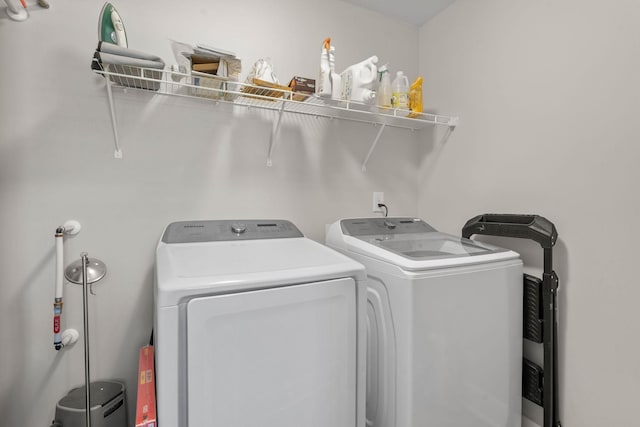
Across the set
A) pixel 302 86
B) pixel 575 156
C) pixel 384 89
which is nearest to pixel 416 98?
pixel 384 89

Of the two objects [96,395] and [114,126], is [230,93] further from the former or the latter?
[96,395]

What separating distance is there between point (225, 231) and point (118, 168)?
59cm

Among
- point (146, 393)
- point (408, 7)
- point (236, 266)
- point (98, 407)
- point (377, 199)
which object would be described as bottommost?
point (98, 407)

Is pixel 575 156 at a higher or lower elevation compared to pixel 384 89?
lower

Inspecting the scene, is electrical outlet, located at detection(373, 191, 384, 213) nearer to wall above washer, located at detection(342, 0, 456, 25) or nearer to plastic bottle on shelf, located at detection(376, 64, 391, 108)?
plastic bottle on shelf, located at detection(376, 64, 391, 108)

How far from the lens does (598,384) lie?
4.31 feet

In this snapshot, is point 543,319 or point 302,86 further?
point 302,86

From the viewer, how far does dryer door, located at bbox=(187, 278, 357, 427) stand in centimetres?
85

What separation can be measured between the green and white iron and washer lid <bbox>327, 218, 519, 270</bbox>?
127cm

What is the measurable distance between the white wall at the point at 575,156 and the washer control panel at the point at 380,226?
14.9 inches

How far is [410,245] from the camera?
1492 mm

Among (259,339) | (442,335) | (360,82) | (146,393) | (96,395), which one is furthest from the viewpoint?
(360,82)

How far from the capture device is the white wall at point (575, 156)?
48.8 inches

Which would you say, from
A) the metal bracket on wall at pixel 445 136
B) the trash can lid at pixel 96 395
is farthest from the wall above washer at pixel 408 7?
the trash can lid at pixel 96 395
